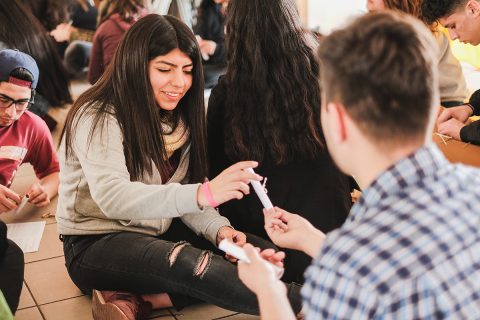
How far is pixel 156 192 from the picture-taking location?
6.14 feet

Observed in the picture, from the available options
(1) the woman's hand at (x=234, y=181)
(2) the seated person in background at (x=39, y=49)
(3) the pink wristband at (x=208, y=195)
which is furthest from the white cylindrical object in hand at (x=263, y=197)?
(2) the seated person in background at (x=39, y=49)

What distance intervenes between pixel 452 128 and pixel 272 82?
0.84 meters

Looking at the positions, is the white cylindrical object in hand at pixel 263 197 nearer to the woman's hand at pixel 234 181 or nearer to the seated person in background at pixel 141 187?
the woman's hand at pixel 234 181

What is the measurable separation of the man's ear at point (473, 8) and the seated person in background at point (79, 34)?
11.0ft

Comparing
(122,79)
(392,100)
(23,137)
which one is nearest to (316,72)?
(122,79)

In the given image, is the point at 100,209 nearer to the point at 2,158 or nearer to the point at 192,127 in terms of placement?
the point at 192,127

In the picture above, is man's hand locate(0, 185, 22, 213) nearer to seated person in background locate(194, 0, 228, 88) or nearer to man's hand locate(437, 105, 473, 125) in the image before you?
man's hand locate(437, 105, 473, 125)

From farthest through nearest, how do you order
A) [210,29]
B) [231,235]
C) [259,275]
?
[210,29]
[231,235]
[259,275]

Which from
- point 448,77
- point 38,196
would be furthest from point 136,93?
point 448,77

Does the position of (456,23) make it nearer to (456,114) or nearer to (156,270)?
(456,114)

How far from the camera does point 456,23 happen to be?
2635mm

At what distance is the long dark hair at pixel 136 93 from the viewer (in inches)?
78.5

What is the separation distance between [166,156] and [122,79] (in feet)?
0.92

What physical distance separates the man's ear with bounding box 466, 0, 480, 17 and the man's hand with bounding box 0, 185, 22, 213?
178cm
